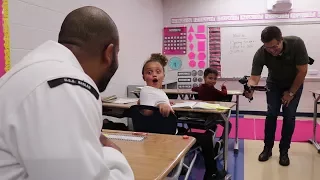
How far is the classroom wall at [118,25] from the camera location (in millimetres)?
2379

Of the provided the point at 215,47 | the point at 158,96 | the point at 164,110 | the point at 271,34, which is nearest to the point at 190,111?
the point at 158,96

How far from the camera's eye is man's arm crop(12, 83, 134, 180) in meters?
0.51

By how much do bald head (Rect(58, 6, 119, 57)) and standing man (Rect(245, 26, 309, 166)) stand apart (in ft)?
7.57

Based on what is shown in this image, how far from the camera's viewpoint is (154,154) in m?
1.17

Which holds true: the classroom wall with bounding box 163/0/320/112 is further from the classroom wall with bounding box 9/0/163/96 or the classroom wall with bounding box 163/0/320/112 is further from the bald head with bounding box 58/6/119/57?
the bald head with bounding box 58/6/119/57

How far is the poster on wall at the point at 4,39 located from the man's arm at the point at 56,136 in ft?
6.22

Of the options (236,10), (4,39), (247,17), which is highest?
(236,10)

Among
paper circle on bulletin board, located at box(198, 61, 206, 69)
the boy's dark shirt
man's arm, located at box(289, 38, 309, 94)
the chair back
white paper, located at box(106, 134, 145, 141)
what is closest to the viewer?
white paper, located at box(106, 134, 145, 141)

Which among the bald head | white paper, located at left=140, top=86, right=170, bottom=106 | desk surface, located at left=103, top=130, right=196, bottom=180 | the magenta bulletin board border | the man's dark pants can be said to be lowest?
the man's dark pants

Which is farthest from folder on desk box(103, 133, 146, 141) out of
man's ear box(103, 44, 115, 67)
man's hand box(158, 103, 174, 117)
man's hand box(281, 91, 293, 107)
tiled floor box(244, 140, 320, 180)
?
man's hand box(281, 91, 293, 107)

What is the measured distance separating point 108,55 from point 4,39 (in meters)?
1.79

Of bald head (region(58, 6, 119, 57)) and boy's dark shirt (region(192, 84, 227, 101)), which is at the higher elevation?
bald head (region(58, 6, 119, 57))

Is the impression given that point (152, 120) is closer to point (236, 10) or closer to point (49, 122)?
point (49, 122)

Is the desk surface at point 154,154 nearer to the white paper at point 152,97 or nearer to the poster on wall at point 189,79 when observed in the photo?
the white paper at point 152,97
